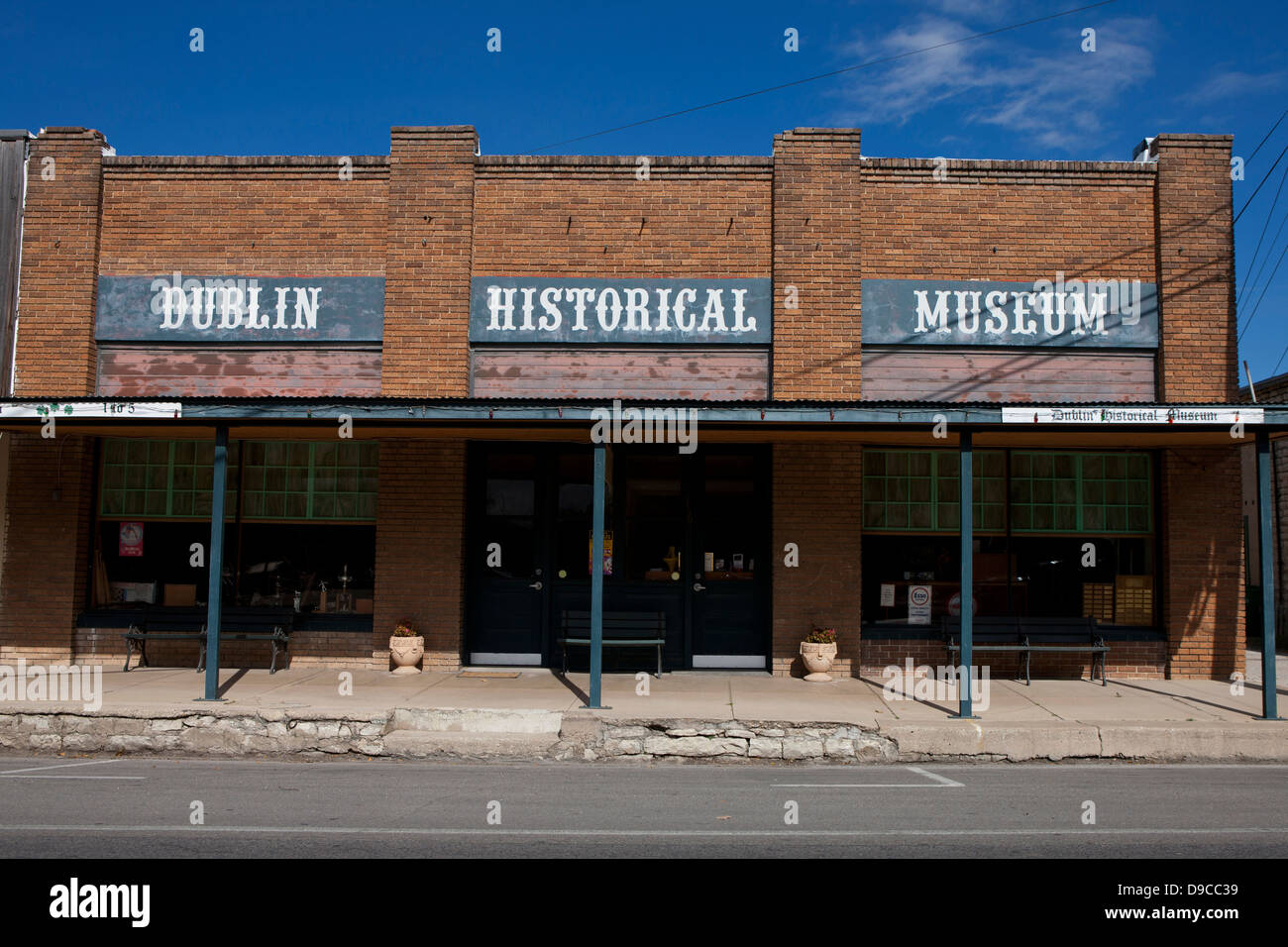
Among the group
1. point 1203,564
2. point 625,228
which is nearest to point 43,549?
point 625,228

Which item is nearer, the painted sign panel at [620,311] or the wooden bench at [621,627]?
the wooden bench at [621,627]

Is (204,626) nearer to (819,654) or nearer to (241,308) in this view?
(241,308)

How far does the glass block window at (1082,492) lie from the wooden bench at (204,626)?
9803mm

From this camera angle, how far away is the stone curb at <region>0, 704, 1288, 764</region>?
30.0 feet

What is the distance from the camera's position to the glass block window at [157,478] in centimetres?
1284

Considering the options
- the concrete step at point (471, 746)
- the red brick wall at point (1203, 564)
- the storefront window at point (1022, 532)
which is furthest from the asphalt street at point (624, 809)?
the storefront window at point (1022, 532)

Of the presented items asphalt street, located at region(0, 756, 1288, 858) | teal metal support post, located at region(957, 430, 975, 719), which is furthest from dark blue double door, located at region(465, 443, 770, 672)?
asphalt street, located at region(0, 756, 1288, 858)

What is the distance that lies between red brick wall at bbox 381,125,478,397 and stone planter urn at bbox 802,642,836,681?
558 centimetres

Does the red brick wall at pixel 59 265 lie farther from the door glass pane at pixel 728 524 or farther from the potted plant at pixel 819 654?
the potted plant at pixel 819 654

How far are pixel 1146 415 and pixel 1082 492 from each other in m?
3.17

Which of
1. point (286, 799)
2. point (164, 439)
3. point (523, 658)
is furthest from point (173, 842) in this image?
point (164, 439)

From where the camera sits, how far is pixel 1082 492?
498 inches

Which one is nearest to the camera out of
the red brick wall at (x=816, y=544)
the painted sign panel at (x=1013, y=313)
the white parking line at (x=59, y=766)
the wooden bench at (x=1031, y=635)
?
the white parking line at (x=59, y=766)

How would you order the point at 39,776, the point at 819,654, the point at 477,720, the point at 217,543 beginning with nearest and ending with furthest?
the point at 39,776, the point at 477,720, the point at 217,543, the point at 819,654
